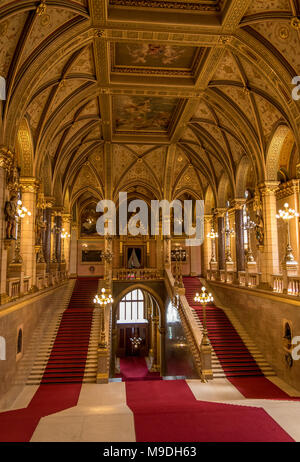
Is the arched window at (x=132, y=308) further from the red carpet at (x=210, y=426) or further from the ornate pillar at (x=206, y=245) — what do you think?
the red carpet at (x=210, y=426)

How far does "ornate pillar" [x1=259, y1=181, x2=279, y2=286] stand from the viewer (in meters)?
13.1

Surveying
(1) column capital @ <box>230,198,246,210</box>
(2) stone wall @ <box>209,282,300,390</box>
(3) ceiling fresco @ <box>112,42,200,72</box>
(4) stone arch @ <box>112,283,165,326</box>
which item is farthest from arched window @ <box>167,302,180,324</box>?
(3) ceiling fresco @ <box>112,42,200,72</box>

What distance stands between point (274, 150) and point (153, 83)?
5820mm

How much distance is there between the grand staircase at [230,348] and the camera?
1220 centimetres

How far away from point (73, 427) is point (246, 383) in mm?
9257

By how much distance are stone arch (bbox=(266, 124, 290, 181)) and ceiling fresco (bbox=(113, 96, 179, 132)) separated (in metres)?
5.27

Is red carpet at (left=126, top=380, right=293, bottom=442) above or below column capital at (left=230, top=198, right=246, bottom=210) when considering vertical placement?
below

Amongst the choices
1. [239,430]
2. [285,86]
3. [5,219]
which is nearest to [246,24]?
[285,86]

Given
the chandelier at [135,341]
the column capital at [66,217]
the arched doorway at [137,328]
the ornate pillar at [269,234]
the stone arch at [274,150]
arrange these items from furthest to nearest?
the chandelier at [135,341] < the arched doorway at [137,328] < the column capital at [66,217] < the ornate pillar at [269,234] < the stone arch at [274,150]

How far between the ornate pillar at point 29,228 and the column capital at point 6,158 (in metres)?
3.38

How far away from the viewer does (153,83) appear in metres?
13.2

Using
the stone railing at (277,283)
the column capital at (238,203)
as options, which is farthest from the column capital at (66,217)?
the stone railing at (277,283)

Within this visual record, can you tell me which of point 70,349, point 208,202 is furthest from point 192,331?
point 208,202

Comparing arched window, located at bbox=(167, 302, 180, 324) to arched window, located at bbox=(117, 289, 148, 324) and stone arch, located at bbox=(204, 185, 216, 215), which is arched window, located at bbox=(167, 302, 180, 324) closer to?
stone arch, located at bbox=(204, 185, 216, 215)
